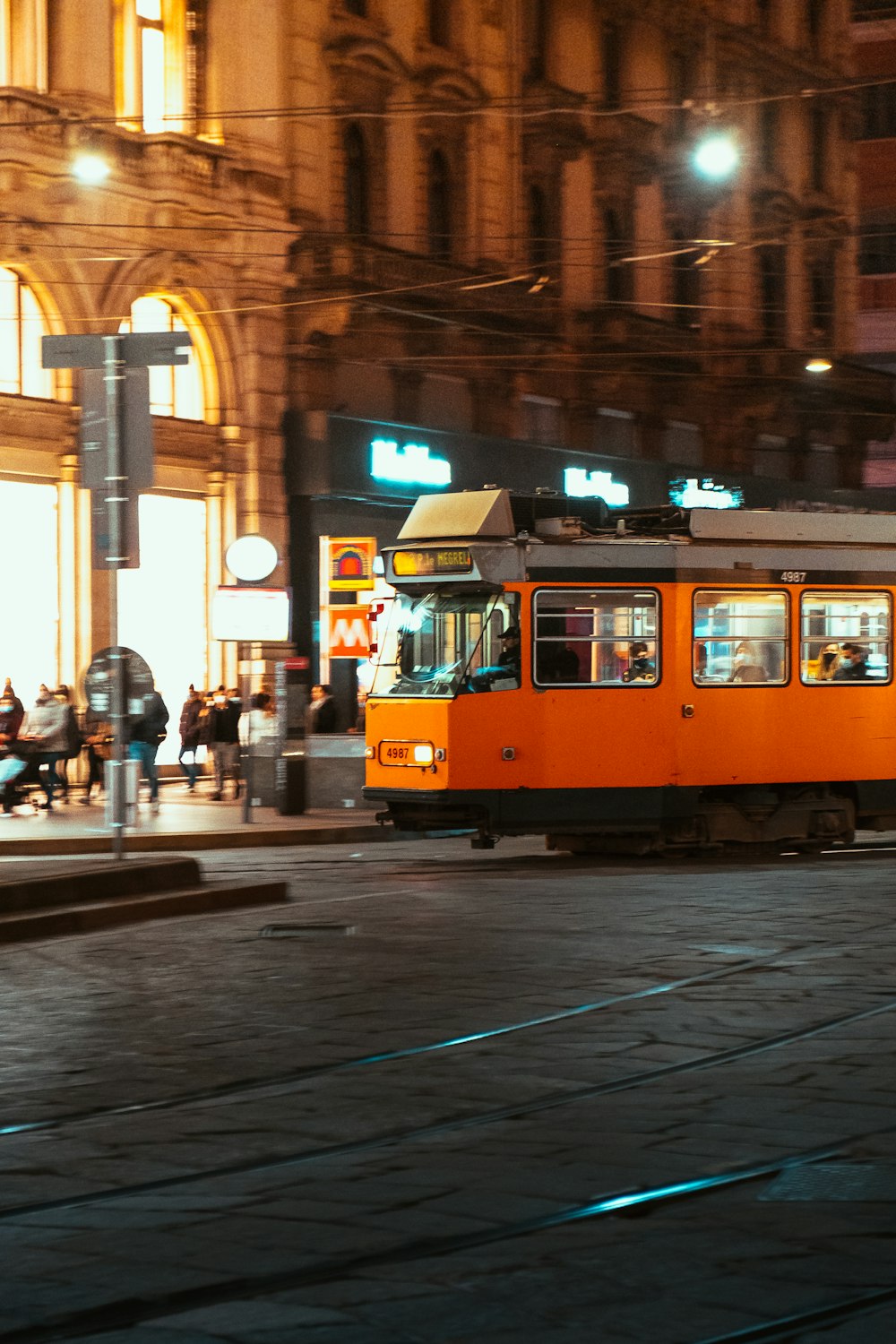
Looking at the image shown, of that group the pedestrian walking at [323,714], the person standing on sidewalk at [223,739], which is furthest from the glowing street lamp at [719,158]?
the person standing on sidewalk at [223,739]

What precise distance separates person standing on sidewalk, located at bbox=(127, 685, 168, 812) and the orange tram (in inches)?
253

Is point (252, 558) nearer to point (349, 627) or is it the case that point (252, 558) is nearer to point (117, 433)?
point (349, 627)

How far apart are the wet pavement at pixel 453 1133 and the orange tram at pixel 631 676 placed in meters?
4.71

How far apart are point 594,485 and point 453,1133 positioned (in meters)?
29.7

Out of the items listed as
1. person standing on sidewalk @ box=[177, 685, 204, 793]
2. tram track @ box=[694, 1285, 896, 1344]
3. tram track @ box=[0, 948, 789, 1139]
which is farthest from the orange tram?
tram track @ box=[694, 1285, 896, 1344]

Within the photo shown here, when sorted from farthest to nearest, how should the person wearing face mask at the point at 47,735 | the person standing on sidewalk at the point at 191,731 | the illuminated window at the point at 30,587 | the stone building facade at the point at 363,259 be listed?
1. the person standing on sidewalk at the point at 191,731
2. the stone building facade at the point at 363,259
3. the illuminated window at the point at 30,587
4. the person wearing face mask at the point at 47,735

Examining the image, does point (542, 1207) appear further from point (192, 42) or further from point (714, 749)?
point (192, 42)

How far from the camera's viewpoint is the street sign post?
546 inches

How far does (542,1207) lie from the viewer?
5.43 m

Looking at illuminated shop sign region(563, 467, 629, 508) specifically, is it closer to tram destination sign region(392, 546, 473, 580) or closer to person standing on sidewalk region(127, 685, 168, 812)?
person standing on sidewalk region(127, 685, 168, 812)

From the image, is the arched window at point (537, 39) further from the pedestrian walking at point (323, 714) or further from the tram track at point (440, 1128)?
the tram track at point (440, 1128)

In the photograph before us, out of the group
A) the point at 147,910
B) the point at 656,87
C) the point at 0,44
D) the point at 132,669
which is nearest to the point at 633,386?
the point at 656,87

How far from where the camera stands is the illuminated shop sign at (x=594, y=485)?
115 ft

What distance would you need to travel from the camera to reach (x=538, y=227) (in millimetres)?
35531
